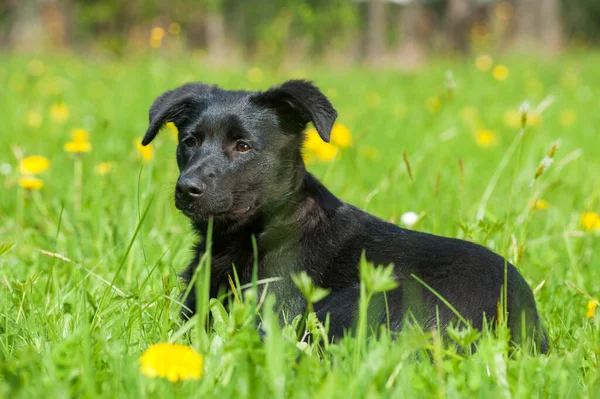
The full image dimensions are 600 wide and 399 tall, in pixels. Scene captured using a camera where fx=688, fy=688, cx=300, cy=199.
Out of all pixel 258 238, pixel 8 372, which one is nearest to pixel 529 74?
pixel 258 238

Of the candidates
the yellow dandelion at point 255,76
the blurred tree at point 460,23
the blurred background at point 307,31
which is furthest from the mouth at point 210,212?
the blurred tree at point 460,23

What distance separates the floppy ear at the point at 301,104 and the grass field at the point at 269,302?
41 centimetres

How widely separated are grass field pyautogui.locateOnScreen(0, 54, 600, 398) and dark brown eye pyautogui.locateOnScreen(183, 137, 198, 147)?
9.3 inches

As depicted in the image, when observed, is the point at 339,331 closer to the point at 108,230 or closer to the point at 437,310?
the point at 437,310

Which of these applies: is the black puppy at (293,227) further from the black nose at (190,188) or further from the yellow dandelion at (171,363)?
the yellow dandelion at (171,363)

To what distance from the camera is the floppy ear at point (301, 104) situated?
2.86m

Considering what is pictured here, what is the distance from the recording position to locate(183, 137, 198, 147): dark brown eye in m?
3.22

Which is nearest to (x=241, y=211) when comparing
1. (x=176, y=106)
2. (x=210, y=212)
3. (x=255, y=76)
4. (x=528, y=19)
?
(x=210, y=212)

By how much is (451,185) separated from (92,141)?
3.01m

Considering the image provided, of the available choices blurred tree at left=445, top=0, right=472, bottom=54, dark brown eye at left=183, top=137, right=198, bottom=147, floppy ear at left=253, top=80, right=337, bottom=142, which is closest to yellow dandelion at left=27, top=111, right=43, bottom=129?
dark brown eye at left=183, top=137, right=198, bottom=147

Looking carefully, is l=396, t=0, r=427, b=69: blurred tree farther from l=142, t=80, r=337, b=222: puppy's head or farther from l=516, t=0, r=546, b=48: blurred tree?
l=142, t=80, r=337, b=222: puppy's head

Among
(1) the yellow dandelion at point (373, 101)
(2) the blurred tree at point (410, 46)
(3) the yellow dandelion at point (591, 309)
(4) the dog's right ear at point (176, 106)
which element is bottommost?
(2) the blurred tree at point (410, 46)

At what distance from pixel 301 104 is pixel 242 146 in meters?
0.34

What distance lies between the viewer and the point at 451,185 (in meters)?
4.72
